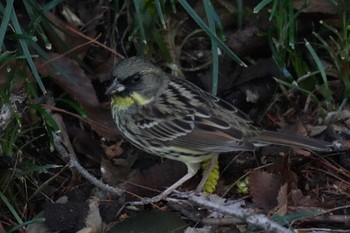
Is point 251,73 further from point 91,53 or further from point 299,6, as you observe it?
point 91,53

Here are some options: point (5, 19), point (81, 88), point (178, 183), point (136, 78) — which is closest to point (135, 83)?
point (136, 78)

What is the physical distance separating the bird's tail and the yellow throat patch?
640 millimetres

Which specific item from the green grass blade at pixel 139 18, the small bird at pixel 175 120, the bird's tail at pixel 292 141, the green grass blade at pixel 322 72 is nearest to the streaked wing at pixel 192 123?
the small bird at pixel 175 120

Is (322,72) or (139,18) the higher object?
(139,18)

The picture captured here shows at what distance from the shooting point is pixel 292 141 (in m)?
4.20

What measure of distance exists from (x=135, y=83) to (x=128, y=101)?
11 centimetres

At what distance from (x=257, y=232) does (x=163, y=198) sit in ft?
1.89

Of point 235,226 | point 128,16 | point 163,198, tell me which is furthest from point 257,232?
point 128,16

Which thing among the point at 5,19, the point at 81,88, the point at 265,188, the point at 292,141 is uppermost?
the point at 5,19

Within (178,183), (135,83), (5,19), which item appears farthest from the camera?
(135,83)

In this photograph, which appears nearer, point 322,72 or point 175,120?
point 175,120

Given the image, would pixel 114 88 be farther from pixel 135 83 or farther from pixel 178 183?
pixel 178 183

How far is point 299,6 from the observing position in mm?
4934

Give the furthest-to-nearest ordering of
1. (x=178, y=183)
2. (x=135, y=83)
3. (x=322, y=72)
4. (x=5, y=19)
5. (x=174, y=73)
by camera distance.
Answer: (x=174, y=73) < (x=322, y=72) < (x=135, y=83) < (x=178, y=183) < (x=5, y=19)
